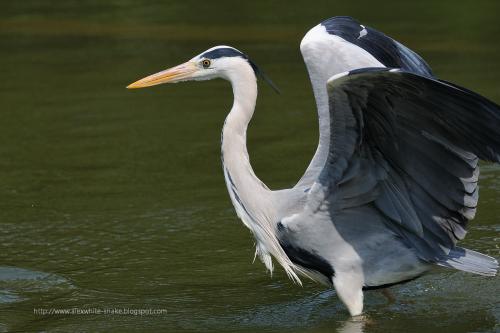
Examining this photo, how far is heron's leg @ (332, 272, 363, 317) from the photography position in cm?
603

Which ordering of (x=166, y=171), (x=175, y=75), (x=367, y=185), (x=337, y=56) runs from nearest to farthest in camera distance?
1. (x=367, y=185)
2. (x=175, y=75)
3. (x=337, y=56)
4. (x=166, y=171)

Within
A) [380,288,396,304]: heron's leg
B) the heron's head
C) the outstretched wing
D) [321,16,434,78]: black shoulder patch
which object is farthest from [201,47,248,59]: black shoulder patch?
[380,288,396,304]: heron's leg

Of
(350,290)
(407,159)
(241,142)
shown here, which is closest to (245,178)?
(241,142)

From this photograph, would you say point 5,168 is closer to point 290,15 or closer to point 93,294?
Answer: point 93,294

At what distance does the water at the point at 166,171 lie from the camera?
20.5 feet

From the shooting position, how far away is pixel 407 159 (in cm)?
579

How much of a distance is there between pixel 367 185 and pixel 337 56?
1083 mm

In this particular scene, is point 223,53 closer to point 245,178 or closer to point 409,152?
point 245,178

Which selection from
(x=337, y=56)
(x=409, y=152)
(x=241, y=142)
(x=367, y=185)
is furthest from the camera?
(x=337, y=56)

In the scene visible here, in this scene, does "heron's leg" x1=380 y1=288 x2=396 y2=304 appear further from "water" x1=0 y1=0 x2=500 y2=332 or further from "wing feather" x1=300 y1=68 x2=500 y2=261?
"wing feather" x1=300 y1=68 x2=500 y2=261

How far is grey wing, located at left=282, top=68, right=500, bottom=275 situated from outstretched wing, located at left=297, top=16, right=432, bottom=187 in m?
0.42

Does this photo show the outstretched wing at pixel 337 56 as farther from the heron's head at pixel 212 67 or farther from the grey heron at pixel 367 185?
the heron's head at pixel 212 67

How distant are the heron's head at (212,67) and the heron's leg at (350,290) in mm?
1168

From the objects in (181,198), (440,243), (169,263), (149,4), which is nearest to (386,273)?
(440,243)
